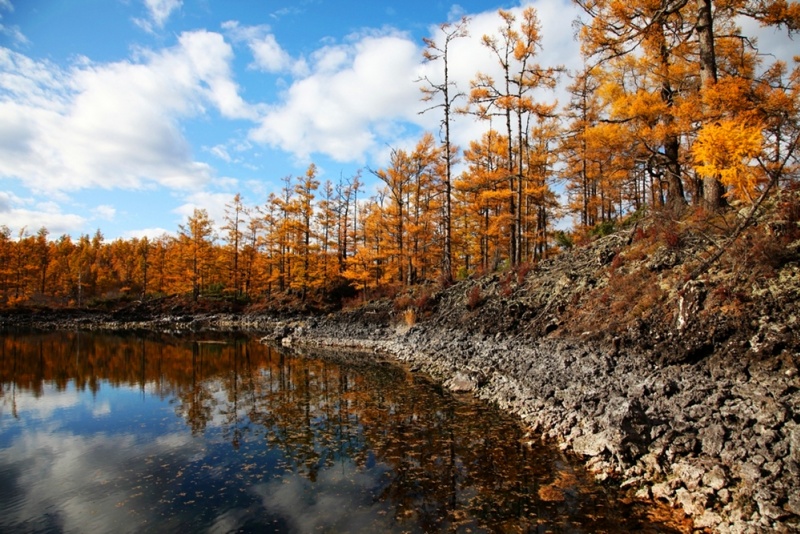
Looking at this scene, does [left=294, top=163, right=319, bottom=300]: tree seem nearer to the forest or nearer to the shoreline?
the forest

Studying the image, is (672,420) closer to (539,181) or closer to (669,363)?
(669,363)

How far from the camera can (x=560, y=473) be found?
6.68 meters

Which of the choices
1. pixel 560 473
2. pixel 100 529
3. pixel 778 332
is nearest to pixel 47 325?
pixel 100 529

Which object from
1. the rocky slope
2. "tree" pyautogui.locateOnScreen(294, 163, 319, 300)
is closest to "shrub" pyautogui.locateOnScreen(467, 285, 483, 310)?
the rocky slope

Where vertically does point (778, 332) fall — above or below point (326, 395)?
above

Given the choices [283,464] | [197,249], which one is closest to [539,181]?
[283,464]

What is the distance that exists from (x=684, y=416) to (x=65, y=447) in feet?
37.9

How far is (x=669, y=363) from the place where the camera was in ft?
26.6

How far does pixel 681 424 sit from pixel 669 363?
6.50ft

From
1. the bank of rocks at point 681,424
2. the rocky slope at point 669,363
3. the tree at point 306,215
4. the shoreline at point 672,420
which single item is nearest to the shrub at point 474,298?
the rocky slope at point 669,363

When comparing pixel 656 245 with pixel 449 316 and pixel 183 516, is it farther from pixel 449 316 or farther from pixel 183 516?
pixel 183 516

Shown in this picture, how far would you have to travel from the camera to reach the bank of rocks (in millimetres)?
5031

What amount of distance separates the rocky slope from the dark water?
0.79 meters

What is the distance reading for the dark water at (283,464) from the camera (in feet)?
18.5
